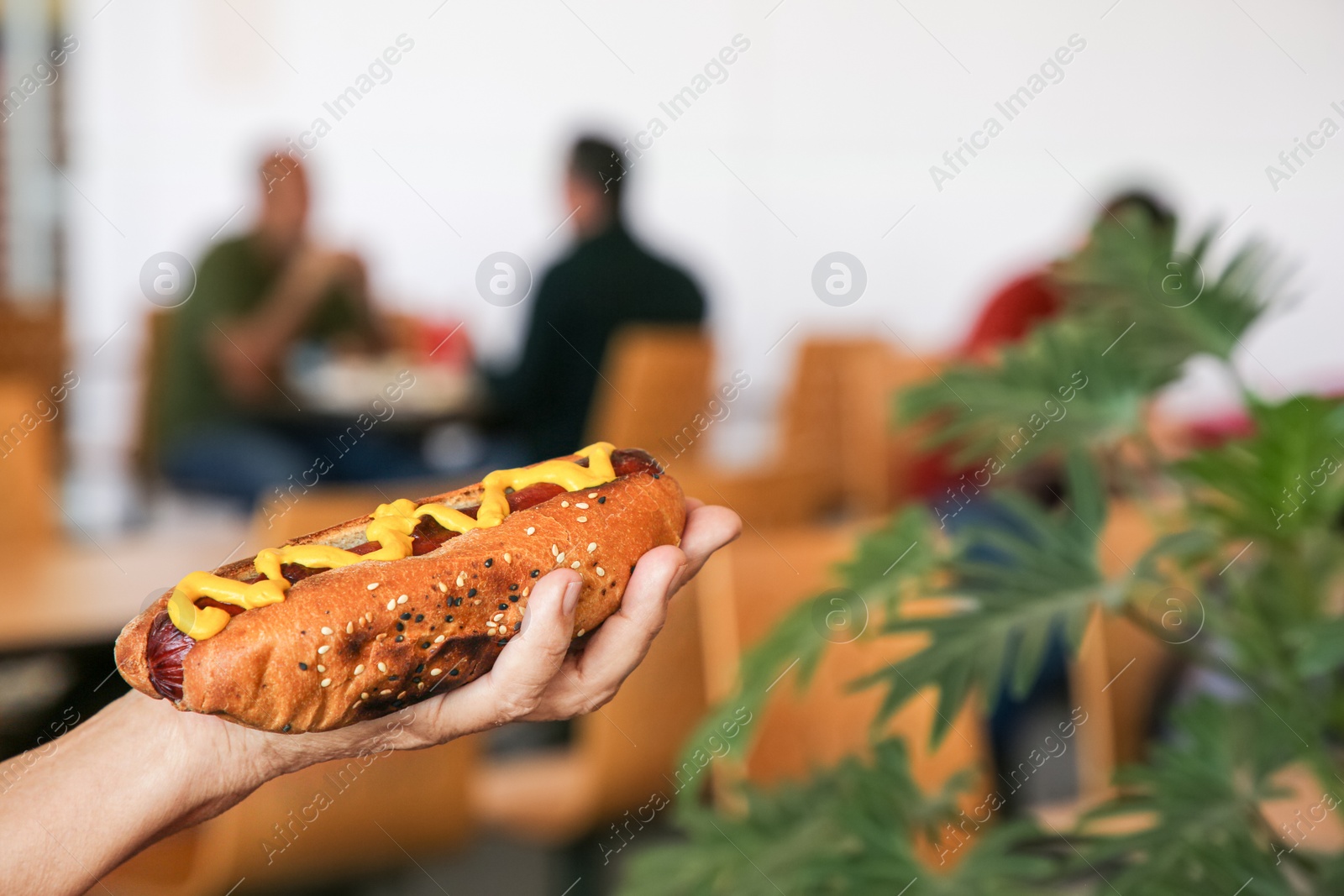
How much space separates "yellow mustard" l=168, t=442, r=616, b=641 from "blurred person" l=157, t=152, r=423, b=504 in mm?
4144

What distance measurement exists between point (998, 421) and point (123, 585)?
5.61ft

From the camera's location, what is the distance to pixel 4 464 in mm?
2766

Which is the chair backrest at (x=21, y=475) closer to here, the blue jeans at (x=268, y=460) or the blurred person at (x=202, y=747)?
the blue jeans at (x=268, y=460)

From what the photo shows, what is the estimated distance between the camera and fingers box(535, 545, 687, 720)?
75 centimetres

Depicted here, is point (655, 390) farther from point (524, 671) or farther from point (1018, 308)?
point (524, 671)

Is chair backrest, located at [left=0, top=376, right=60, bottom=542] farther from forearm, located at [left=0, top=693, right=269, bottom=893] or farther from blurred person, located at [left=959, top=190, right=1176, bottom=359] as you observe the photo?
blurred person, located at [left=959, top=190, right=1176, bottom=359]

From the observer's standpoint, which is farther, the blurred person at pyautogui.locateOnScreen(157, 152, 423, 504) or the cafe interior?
the blurred person at pyautogui.locateOnScreen(157, 152, 423, 504)

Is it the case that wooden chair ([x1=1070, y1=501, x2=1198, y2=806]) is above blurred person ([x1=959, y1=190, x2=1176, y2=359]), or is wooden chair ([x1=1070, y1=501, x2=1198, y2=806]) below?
below

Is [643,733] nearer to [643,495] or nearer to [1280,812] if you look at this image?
[1280,812]

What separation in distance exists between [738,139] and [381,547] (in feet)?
27.0

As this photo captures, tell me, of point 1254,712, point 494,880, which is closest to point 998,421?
point 1254,712

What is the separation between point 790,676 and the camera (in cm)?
221

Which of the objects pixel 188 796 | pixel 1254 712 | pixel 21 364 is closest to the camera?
pixel 188 796

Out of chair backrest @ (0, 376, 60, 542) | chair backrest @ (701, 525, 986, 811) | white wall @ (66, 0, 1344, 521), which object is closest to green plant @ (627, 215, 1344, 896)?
chair backrest @ (701, 525, 986, 811)
